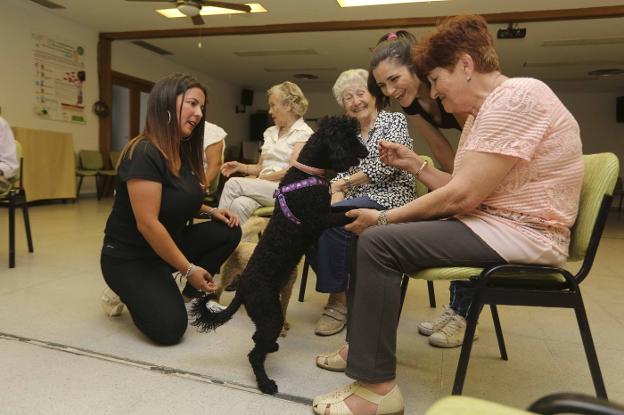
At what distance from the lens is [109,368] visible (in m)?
1.54

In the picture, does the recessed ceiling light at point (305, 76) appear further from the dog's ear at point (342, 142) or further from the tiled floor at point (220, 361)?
the dog's ear at point (342, 142)

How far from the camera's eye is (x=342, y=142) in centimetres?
154

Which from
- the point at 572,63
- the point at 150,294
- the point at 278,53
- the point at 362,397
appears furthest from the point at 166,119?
the point at 572,63

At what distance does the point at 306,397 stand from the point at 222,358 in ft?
1.34

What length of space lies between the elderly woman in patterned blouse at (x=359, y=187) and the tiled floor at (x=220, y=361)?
0.61ft

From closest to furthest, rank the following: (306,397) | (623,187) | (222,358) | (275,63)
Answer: (306,397) < (222,358) < (623,187) < (275,63)

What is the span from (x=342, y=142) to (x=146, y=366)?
102cm

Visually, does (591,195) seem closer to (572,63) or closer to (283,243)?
(283,243)

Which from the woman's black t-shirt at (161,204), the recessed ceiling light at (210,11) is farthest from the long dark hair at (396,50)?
the recessed ceiling light at (210,11)

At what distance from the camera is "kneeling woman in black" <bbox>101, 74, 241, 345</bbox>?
1.71 m

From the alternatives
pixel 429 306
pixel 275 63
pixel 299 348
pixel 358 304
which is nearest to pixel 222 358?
pixel 299 348

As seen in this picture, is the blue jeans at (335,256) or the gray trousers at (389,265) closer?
the gray trousers at (389,265)

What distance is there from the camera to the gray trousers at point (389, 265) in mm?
1188

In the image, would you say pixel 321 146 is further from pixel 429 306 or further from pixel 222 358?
pixel 429 306
